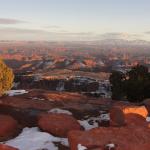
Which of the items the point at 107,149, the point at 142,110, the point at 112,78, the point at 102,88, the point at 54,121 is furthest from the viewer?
the point at 102,88

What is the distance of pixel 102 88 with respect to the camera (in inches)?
4668

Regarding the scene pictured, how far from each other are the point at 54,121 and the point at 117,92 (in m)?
26.5

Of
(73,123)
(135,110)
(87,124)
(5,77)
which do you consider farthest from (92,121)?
(5,77)

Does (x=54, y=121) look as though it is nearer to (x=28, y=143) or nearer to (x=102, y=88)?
(x=28, y=143)

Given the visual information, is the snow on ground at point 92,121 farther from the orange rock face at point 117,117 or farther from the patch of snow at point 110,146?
the patch of snow at point 110,146

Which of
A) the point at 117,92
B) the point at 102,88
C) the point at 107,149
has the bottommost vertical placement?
the point at 102,88

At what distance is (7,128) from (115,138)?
654 cm

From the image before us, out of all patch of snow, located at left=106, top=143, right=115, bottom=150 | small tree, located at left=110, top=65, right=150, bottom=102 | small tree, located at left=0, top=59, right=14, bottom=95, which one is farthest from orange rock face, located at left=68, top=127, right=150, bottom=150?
small tree, located at left=110, top=65, right=150, bottom=102

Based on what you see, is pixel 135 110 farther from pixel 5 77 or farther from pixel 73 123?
pixel 5 77

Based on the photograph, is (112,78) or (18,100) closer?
(18,100)

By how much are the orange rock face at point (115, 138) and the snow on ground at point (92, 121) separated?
14.0 feet

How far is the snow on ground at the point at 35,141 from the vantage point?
1656 centimetres

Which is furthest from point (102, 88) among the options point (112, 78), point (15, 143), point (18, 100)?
point (15, 143)

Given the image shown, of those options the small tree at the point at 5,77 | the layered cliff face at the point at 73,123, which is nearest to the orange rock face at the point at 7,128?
the layered cliff face at the point at 73,123
